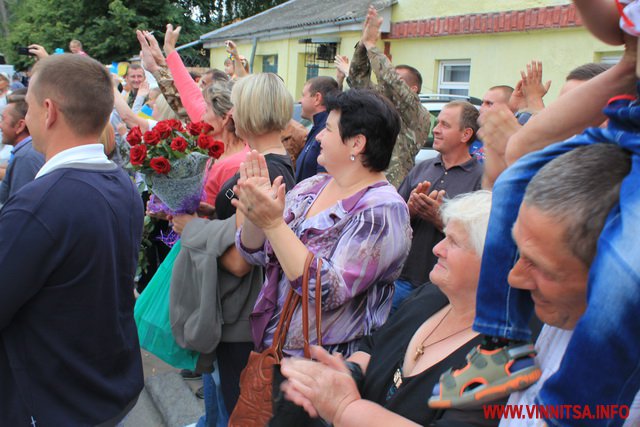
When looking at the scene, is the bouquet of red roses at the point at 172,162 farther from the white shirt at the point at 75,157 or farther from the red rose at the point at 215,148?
the white shirt at the point at 75,157

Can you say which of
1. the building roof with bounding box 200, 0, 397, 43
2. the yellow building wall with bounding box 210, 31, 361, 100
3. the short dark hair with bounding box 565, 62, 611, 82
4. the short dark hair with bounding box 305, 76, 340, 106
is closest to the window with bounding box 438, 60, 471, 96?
the building roof with bounding box 200, 0, 397, 43

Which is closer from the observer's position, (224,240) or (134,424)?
(224,240)

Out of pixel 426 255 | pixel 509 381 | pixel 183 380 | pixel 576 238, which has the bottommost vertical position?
pixel 183 380

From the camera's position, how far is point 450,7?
11375 mm

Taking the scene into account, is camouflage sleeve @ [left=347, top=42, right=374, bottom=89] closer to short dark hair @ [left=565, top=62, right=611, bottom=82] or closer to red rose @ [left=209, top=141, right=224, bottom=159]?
short dark hair @ [left=565, top=62, right=611, bottom=82]

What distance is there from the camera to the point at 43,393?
2141 millimetres

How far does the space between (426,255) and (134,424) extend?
2292 millimetres

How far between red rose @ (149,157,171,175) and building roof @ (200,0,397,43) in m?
11.1

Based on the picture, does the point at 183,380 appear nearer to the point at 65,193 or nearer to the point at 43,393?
the point at 43,393

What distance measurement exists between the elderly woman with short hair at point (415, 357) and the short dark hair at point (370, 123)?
2.11 feet

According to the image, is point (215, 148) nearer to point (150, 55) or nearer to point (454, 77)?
point (150, 55)

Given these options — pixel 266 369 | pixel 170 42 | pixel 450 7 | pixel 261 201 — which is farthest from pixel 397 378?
pixel 450 7

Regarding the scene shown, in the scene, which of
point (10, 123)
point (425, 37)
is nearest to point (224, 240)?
point (10, 123)

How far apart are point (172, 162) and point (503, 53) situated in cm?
889
